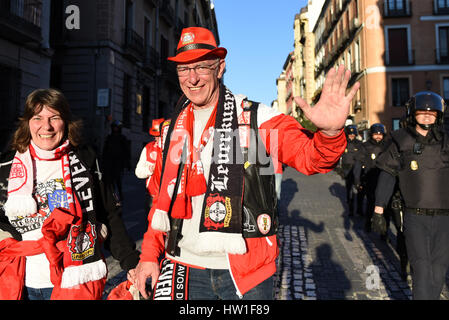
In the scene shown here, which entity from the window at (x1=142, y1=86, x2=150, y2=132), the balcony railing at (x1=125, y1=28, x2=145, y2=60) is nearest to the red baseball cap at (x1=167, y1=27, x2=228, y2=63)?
the balcony railing at (x1=125, y1=28, x2=145, y2=60)

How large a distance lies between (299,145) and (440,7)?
103ft

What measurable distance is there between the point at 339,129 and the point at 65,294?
1691mm

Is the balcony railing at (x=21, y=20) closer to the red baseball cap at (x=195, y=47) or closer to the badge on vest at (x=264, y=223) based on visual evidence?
the red baseball cap at (x=195, y=47)

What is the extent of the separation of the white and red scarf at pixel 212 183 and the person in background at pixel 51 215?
651 mm

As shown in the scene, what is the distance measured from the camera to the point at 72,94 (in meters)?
16.4

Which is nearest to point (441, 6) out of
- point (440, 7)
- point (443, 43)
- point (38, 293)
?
point (440, 7)

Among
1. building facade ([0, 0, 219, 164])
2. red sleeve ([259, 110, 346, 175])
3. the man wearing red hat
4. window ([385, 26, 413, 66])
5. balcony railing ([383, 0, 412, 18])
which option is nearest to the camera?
red sleeve ([259, 110, 346, 175])

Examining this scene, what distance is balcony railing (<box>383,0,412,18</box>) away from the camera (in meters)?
26.2

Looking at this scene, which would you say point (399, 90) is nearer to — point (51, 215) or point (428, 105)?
point (428, 105)

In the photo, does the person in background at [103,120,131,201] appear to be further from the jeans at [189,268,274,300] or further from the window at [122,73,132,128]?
the window at [122,73,132,128]

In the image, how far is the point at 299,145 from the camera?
1.59 m

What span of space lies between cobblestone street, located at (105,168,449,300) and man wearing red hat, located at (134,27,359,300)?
2.04 metres

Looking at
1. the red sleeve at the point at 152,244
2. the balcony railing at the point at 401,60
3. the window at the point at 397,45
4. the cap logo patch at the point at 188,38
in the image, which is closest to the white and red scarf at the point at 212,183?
the red sleeve at the point at 152,244
